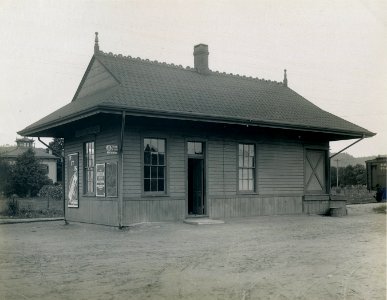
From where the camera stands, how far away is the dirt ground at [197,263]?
7.07 meters

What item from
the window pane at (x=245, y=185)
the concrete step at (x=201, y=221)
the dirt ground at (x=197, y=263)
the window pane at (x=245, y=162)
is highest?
the window pane at (x=245, y=162)

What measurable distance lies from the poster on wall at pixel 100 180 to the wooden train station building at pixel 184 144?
34mm

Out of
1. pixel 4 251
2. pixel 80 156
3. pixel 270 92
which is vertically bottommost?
pixel 4 251

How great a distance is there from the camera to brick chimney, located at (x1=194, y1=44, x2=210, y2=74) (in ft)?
66.5

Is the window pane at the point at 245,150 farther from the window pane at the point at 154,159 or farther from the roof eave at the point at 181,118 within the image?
the window pane at the point at 154,159

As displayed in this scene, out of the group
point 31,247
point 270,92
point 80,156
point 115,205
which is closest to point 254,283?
point 31,247

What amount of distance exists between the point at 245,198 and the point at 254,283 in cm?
1038

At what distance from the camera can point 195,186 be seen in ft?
57.3

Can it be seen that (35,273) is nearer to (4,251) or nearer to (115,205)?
(4,251)

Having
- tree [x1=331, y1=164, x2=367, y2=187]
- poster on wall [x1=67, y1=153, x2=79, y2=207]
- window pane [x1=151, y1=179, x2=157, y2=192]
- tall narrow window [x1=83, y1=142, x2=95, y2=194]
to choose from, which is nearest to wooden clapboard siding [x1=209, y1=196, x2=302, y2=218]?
window pane [x1=151, y1=179, x2=157, y2=192]

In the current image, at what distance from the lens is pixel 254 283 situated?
754 cm

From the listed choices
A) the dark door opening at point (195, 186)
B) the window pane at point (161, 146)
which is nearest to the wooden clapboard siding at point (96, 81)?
the window pane at point (161, 146)

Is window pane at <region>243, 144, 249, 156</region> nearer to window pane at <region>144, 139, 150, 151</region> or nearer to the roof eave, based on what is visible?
the roof eave

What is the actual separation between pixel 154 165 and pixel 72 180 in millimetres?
4254
